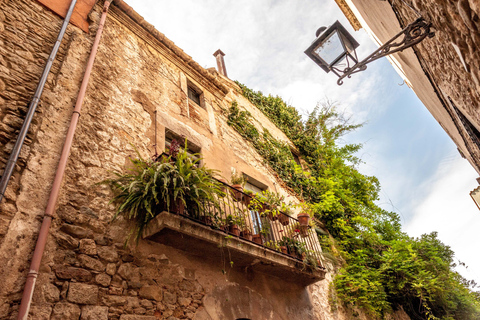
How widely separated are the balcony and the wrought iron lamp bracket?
2609mm

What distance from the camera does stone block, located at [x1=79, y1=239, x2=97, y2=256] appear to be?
3732 millimetres

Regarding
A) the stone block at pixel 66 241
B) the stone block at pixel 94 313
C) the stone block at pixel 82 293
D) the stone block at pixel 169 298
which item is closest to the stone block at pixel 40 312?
the stone block at pixel 82 293

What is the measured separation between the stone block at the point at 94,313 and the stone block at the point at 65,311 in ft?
0.21

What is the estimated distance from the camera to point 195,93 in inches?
337

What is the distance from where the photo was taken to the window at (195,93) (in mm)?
8297

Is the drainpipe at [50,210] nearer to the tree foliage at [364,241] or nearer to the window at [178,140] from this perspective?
the window at [178,140]

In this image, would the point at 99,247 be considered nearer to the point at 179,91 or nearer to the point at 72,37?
the point at 72,37

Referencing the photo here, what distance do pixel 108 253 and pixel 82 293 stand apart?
0.59 meters

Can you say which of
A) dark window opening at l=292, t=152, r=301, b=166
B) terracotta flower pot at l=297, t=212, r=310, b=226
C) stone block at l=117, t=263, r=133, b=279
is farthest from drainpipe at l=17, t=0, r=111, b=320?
dark window opening at l=292, t=152, r=301, b=166

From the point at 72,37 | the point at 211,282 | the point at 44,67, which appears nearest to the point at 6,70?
the point at 44,67

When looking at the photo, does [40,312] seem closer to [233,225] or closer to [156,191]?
[156,191]

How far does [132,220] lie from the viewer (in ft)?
14.7

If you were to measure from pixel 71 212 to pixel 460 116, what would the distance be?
460 centimetres

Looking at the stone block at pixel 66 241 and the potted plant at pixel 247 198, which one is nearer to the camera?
the stone block at pixel 66 241
